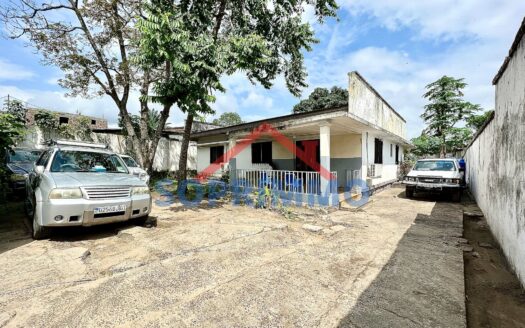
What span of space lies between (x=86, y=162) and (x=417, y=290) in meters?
6.22

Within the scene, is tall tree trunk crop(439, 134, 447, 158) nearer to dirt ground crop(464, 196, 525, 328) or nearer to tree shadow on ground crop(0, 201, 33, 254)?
dirt ground crop(464, 196, 525, 328)

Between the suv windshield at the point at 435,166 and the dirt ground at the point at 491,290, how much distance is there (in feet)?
18.0

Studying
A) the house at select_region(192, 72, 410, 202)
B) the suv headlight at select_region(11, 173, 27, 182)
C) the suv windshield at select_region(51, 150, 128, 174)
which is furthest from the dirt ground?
the suv headlight at select_region(11, 173, 27, 182)

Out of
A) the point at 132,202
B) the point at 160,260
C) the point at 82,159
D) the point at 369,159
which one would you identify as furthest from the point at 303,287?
the point at 369,159

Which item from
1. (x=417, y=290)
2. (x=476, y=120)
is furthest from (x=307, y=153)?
(x=476, y=120)

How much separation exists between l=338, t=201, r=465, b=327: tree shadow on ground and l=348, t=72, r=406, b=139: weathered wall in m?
4.21

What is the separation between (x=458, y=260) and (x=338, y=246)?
71.1 inches

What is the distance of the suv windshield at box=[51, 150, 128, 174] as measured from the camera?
4.59m

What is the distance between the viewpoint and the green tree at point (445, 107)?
20.1m

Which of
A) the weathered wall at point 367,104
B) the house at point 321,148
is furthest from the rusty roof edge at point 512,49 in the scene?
the weathered wall at point 367,104

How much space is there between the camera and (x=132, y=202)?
4461 mm

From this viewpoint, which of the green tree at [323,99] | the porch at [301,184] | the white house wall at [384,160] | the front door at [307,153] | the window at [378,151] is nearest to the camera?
the porch at [301,184]

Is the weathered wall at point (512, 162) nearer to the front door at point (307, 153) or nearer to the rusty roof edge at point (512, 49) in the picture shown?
the rusty roof edge at point (512, 49)

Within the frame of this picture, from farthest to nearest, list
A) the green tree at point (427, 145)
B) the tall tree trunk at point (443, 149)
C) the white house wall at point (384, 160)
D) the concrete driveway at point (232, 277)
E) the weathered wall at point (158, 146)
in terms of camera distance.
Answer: the green tree at point (427, 145), the tall tree trunk at point (443, 149), the weathered wall at point (158, 146), the white house wall at point (384, 160), the concrete driveway at point (232, 277)
